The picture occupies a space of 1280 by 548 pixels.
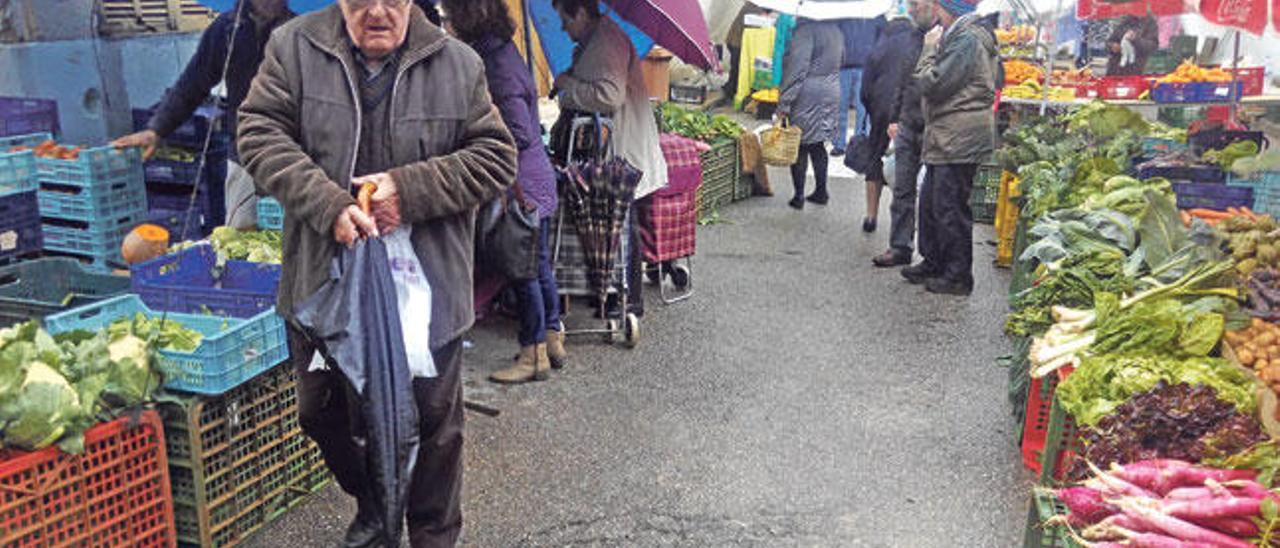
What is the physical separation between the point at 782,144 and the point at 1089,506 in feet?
25.6

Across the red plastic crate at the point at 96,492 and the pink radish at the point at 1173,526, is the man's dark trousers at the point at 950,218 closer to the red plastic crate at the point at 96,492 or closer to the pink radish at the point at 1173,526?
the pink radish at the point at 1173,526

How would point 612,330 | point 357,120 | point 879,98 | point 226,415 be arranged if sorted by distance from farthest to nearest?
1. point 879,98
2. point 612,330
3. point 226,415
4. point 357,120

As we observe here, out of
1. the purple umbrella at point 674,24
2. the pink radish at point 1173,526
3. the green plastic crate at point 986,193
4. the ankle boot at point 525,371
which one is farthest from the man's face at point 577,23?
the green plastic crate at point 986,193

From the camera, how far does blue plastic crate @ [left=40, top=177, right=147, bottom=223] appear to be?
19.7 feet

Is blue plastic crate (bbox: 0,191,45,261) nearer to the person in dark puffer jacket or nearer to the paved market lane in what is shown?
the paved market lane

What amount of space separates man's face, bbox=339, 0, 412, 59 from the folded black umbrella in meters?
0.59

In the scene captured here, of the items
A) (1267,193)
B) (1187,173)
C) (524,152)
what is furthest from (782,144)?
(524,152)

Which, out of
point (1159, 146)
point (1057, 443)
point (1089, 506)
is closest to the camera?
point (1089, 506)

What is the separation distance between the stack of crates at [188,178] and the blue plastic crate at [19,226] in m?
→ 0.70

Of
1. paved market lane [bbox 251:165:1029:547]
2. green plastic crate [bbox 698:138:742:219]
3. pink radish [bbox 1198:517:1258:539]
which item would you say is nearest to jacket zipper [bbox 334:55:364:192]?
paved market lane [bbox 251:165:1029:547]

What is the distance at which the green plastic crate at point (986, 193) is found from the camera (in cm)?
978

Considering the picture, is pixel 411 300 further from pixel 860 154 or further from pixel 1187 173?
pixel 860 154

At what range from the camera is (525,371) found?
5816 millimetres

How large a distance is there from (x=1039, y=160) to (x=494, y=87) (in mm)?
4779
